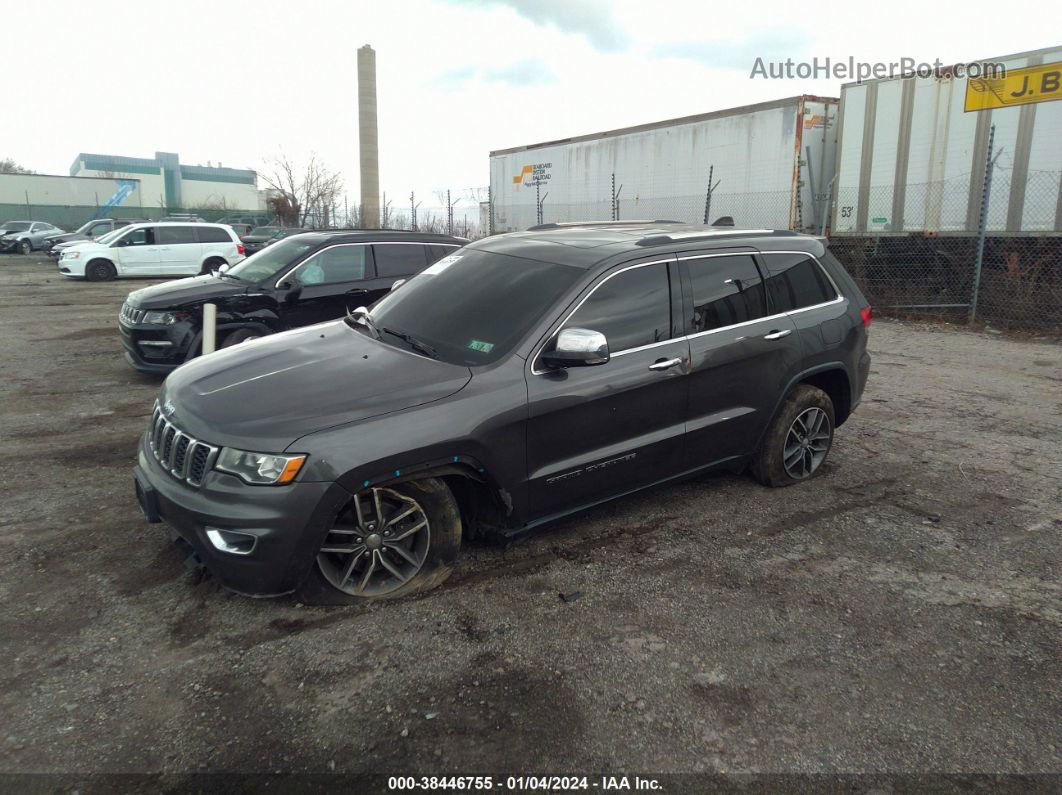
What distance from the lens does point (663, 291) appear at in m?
4.22

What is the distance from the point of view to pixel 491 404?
3512 mm

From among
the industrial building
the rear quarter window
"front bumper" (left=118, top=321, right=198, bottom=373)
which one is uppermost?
the industrial building

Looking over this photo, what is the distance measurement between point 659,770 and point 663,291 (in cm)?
258

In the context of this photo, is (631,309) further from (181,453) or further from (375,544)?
(181,453)

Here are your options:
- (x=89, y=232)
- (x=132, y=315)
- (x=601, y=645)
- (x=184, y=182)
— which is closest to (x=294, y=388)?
Result: (x=601, y=645)

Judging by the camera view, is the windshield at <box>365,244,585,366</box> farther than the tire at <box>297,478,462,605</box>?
Yes

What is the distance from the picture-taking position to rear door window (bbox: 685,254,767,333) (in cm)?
436

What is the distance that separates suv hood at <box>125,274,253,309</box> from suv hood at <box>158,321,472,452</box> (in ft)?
12.4

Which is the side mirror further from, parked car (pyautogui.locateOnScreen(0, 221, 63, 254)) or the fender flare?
parked car (pyautogui.locateOnScreen(0, 221, 63, 254))

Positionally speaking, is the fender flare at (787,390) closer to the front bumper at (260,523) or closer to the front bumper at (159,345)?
the front bumper at (260,523)

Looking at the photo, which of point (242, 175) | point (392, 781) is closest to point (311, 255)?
point (392, 781)

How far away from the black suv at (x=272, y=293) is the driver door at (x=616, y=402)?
14.7 feet

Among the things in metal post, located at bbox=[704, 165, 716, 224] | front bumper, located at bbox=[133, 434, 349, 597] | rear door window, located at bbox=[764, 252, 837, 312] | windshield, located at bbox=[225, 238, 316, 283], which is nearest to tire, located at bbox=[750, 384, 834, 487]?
rear door window, located at bbox=[764, 252, 837, 312]

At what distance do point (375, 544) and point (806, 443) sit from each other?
314cm
